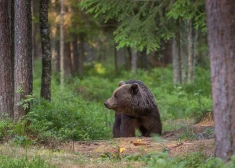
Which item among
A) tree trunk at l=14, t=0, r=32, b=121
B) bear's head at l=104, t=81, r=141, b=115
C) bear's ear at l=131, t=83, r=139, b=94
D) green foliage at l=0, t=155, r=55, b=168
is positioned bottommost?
green foliage at l=0, t=155, r=55, b=168

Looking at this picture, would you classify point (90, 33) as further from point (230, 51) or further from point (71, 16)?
point (230, 51)

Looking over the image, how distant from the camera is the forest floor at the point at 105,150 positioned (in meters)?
7.94

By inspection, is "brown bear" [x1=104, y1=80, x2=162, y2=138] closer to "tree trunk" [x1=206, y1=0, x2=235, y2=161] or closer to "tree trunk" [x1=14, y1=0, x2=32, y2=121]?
"tree trunk" [x1=14, y1=0, x2=32, y2=121]

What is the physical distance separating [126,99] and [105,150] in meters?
2.88

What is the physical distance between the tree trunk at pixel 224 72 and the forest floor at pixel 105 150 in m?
0.90

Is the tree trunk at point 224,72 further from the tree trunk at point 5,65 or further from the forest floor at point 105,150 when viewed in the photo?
the tree trunk at point 5,65

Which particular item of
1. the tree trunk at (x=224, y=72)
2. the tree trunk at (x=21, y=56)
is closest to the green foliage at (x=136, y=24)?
the tree trunk at (x=21, y=56)

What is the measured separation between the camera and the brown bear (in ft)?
40.1

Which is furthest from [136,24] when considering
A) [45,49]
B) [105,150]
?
[105,150]

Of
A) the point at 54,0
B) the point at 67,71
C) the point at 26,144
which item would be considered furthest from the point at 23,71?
the point at 67,71

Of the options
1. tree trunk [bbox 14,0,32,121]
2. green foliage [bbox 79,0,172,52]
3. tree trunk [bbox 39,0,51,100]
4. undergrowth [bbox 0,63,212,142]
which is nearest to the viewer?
undergrowth [bbox 0,63,212,142]

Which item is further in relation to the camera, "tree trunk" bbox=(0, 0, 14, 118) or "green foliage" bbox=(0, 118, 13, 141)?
"tree trunk" bbox=(0, 0, 14, 118)

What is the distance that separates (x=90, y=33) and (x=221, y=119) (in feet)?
68.5

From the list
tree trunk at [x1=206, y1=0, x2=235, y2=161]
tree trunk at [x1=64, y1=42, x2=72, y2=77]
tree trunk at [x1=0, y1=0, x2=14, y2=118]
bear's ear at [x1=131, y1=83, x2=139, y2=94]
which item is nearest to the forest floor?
tree trunk at [x1=206, y1=0, x2=235, y2=161]
